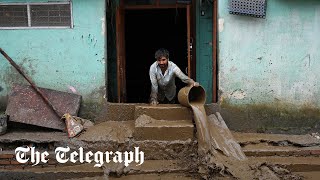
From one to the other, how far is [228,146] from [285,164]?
3.13 ft

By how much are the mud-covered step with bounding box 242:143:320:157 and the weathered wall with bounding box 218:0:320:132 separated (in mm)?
754

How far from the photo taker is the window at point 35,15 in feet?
23.9

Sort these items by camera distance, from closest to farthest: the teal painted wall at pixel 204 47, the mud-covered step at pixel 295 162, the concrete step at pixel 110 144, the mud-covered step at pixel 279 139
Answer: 1. the mud-covered step at pixel 295 162
2. the concrete step at pixel 110 144
3. the mud-covered step at pixel 279 139
4. the teal painted wall at pixel 204 47

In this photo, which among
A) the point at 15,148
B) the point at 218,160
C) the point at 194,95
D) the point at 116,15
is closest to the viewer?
the point at 218,160

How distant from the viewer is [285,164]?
6289mm

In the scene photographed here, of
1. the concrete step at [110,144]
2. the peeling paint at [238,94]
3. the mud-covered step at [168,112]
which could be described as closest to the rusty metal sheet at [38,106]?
the concrete step at [110,144]

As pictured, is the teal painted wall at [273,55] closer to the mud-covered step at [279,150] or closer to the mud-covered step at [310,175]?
the mud-covered step at [279,150]

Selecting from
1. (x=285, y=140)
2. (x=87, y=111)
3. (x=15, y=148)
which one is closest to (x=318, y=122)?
(x=285, y=140)

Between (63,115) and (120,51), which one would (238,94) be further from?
(63,115)

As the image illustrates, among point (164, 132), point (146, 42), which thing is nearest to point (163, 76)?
point (164, 132)

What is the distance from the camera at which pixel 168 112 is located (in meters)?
6.89

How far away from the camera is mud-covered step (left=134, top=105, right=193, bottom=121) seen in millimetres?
6887

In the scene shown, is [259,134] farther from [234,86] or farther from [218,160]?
[218,160]

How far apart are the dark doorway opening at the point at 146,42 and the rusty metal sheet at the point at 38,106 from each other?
365cm
